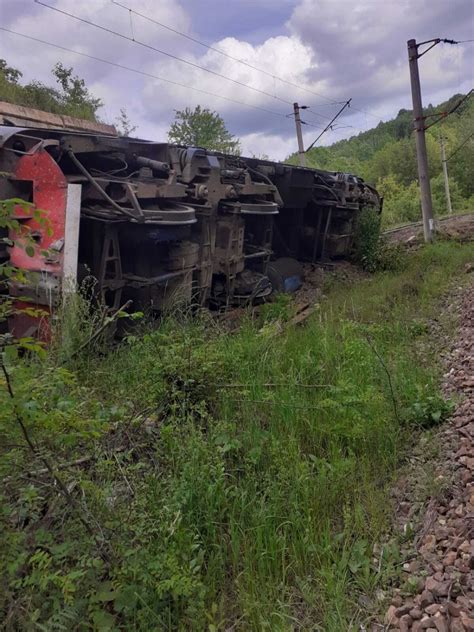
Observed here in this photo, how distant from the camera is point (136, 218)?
4.21 metres

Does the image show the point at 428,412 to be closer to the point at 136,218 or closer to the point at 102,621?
the point at 102,621

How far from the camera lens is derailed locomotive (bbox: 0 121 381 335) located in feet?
13.1

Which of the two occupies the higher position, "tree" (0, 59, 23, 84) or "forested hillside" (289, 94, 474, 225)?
"forested hillside" (289, 94, 474, 225)

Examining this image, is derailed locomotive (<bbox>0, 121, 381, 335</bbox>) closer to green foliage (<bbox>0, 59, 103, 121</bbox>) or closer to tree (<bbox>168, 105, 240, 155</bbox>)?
green foliage (<bbox>0, 59, 103, 121</bbox>)

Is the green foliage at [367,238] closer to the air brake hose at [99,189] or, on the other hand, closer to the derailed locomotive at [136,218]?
the derailed locomotive at [136,218]

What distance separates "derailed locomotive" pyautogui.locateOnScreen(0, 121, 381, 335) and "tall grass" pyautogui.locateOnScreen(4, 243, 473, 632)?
2.74 ft

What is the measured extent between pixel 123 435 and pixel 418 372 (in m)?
2.41

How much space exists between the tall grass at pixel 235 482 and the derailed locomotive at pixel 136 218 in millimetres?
835

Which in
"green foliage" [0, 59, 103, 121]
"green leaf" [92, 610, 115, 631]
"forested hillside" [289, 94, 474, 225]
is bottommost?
"green leaf" [92, 610, 115, 631]

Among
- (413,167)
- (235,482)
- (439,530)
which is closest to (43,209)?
(235,482)

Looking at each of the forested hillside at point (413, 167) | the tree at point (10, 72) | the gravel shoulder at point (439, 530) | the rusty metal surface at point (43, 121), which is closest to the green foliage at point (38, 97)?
the tree at point (10, 72)

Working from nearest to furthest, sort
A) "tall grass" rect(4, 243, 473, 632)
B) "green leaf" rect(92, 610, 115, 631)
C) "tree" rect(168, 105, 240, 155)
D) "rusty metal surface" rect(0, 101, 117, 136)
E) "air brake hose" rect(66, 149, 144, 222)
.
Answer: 1. "green leaf" rect(92, 610, 115, 631)
2. "tall grass" rect(4, 243, 473, 632)
3. "air brake hose" rect(66, 149, 144, 222)
4. "rusty metal surface" rect(0, 101, 117, 136)
5. "tree" rect(168, 105, 240, 155)

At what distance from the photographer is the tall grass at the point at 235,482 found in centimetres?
185

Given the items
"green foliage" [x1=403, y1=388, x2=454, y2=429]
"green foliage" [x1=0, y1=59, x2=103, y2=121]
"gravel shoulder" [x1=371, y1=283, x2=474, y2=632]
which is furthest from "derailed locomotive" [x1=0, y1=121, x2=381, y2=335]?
"green foliage" [x1=0, y1=59, x2=103, y2=121]
